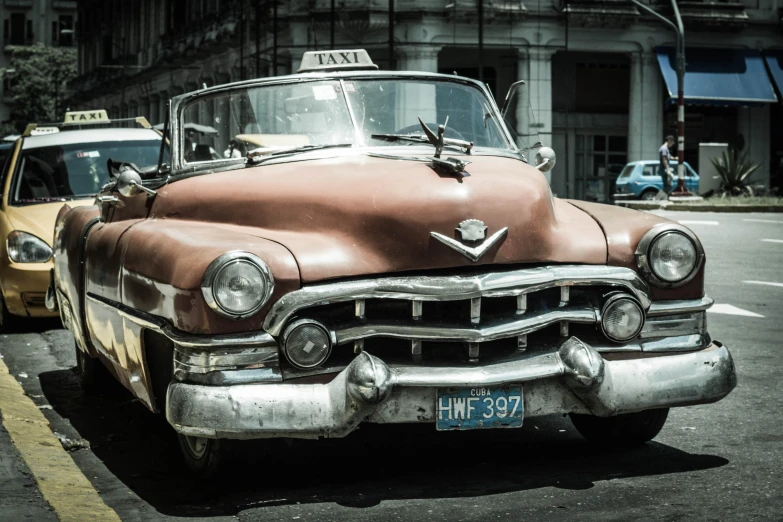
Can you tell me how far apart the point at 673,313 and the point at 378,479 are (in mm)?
1382

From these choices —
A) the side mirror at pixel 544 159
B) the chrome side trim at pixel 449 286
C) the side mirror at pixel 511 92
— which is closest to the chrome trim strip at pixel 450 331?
the chrome side trim at pixel 449 286

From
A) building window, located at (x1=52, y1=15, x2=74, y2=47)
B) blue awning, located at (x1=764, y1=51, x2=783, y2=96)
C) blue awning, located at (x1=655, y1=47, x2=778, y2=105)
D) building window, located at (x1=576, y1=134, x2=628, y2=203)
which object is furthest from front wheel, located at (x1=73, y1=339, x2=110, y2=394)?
building window, located at (x1=52, y1=15, x2=74, y2=47)

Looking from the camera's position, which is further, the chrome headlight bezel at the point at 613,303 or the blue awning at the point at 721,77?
the blue awning at the point at 721,77

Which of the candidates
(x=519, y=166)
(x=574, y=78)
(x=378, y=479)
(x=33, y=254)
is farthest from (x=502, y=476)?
(x=574, y=78)

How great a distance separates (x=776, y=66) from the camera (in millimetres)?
41094

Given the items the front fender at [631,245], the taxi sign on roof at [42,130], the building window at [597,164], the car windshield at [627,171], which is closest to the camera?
the front fender at [631,245]

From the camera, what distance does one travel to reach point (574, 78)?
41656 millimetres

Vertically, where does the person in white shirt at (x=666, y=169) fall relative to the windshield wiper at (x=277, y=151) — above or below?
above

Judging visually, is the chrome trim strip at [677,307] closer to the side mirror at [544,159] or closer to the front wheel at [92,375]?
the side mirror at [544,159]

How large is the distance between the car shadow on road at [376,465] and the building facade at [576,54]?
1173 inches

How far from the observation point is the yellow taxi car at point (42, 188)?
408 inches

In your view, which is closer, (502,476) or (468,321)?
(468,321)

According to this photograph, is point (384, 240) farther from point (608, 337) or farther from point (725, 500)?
point (725, 500)

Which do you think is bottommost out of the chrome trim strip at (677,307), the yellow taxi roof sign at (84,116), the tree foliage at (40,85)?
the chrome trim strip at (677,307)
